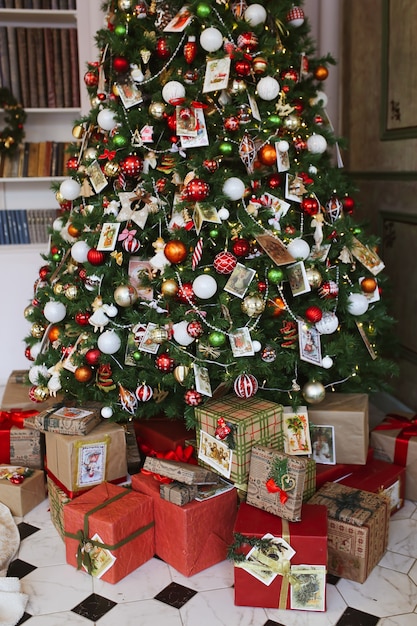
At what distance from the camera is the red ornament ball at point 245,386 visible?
220 centimetres

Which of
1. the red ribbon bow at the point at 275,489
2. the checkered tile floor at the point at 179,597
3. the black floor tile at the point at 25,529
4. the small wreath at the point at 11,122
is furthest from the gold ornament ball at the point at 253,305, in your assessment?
the small wreath at the point at 11,122

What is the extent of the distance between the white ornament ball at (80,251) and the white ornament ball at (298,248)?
75cm

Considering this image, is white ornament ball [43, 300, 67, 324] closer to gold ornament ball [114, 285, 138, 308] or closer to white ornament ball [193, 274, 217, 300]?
gold ornament ball [114, 285, 138, 308]

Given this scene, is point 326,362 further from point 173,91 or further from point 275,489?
point 173,91

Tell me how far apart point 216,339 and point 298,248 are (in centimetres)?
43

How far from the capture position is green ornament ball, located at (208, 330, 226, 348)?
2.21 m

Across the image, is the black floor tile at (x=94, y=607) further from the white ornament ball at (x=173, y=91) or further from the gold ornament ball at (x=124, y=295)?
the white ornament ball at (x=173, y=91)

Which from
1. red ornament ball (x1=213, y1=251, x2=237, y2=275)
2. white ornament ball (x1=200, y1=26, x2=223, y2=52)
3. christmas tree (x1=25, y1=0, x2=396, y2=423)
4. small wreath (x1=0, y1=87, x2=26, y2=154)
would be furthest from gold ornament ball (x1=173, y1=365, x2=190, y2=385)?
small wreath (x1=0, y1=87, x2=26, y2=154)

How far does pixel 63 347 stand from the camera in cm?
253

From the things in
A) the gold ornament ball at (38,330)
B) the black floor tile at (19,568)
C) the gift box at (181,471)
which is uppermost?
the gold ornament ball at (38,330)

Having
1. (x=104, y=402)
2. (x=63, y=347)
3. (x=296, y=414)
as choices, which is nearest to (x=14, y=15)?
(x=63, y=347)

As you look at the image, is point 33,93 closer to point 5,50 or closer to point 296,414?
point 5,50

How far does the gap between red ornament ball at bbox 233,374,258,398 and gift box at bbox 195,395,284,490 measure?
0.11 feet

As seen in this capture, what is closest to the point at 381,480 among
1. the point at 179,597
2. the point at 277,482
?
the point at 277,482
